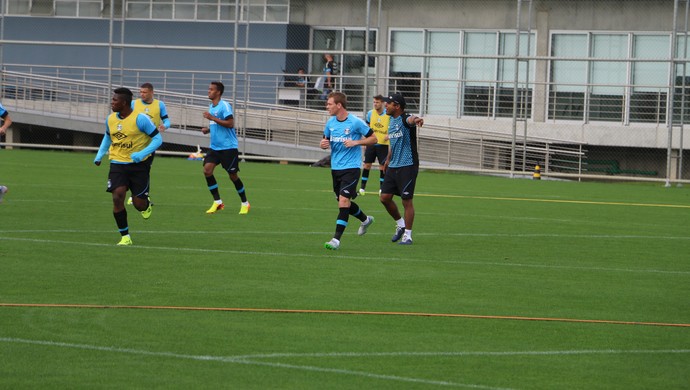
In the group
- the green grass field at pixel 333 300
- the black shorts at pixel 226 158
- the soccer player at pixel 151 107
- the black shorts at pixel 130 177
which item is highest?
the soccer player at pixel 151 107

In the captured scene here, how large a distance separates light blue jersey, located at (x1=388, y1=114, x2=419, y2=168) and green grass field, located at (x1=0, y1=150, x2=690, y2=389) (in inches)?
42.1

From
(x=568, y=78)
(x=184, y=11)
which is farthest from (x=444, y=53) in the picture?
(x=184, y=11)

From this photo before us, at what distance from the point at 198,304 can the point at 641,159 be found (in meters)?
27.1

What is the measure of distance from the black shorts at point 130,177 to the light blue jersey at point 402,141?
3150mm

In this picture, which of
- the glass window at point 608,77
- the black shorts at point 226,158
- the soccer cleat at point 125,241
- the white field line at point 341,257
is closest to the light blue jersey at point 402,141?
Result: the white field line at point 341,257

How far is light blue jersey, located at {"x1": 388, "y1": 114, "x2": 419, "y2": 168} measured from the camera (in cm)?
1476

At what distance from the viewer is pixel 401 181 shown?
14.8 metres

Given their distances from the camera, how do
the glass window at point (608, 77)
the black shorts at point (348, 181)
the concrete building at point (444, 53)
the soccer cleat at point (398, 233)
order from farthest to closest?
the glass window at point (608, 77) → the concrete building at point (444, 53) → the soccer cleat at point (398, 233) → the black shorts at point (348, 181)

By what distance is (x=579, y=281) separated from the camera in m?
11.8

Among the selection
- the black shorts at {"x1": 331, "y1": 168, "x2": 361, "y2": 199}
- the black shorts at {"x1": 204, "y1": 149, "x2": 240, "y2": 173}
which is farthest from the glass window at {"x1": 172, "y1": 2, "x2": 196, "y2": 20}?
the black shorts at {"x1": 331, "y1": 168, "x2": 361, "y2": 199}

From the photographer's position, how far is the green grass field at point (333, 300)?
24.6ft

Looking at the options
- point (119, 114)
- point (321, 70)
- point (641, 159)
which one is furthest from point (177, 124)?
point (119, 114)

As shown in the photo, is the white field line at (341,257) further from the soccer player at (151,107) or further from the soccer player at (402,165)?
the soccer player at (151,107)

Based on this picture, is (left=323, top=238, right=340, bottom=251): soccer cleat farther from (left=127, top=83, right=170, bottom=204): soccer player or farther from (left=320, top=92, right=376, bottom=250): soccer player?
(left=127, top=83, right=170, bottom=204): soccer player
